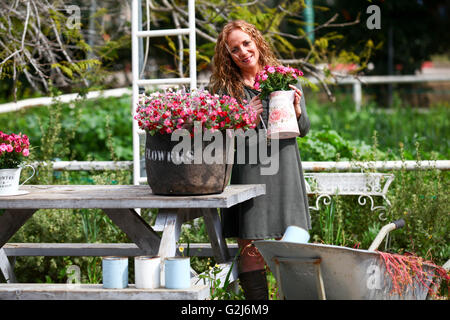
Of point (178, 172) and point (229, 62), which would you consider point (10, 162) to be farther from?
point (229, 62)

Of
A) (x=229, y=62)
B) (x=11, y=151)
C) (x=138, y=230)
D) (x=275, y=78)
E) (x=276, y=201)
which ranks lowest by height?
(x=138, y=230)

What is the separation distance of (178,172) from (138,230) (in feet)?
1.61

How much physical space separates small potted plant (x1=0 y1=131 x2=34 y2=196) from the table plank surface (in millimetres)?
69

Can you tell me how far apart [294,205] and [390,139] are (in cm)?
375

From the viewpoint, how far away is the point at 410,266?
2.57 meters

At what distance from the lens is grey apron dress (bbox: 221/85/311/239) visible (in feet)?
10.3

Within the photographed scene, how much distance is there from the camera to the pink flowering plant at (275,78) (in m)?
2.93

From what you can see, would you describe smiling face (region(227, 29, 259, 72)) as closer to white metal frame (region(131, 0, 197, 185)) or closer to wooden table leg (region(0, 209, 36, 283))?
white metal frame (region(131, 0, 197, 185))

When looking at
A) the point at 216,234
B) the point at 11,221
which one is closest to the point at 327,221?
the point at 216,234

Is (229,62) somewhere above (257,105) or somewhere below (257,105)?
above

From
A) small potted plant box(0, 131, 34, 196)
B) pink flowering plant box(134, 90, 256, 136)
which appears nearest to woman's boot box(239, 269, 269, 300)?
pink flowering plant box(134, 90, 256, 136)

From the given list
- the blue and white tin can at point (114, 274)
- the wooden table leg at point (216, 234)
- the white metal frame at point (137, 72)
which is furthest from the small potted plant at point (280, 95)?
the white metal frame at point (137, 72)

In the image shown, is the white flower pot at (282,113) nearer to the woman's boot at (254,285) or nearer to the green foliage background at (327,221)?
the woman's boot at (254,285)

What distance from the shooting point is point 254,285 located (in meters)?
3.29
